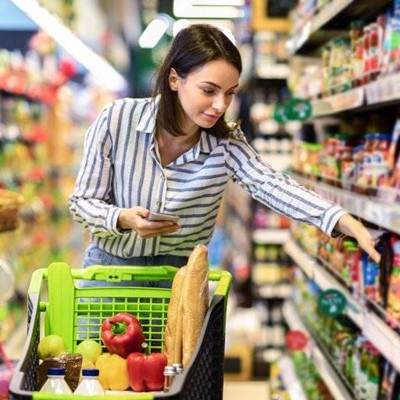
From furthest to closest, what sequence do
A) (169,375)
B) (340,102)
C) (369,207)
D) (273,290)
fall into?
1. (273,290)
2. (340,102)
3. (369,207)
4. (169,375)

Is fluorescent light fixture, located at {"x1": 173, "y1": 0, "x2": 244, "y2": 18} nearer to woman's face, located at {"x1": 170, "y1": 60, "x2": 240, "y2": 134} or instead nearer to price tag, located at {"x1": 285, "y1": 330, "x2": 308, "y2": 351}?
price tag, located at {"x1": 285, "y1": 330, "x2": 308, "y2": 351}

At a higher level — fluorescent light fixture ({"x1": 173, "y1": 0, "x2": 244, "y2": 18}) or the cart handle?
fluorescent light fixture ({"x1": 173, "y1": 0, "x2": 244, "y2": 18})

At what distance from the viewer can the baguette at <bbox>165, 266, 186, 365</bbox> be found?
2.42 m

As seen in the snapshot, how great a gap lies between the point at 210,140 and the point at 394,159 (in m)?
0.79

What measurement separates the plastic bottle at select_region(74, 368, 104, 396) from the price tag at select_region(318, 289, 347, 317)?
1526mm

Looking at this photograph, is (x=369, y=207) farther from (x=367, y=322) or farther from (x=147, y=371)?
(x=147, y=371)

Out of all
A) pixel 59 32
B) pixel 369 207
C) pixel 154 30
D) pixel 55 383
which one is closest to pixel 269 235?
pixel 59 32

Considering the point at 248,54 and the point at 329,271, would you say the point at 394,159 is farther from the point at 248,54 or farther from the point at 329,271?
the point at 248,54

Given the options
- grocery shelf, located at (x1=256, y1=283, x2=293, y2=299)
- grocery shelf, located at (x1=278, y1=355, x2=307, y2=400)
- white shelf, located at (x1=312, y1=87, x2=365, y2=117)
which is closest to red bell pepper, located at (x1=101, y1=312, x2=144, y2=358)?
white shelf, located at (x1=312, y1=87, x2=365, y2=117)

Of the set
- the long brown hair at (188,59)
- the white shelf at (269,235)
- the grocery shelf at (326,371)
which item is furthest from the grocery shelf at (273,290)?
the long brown hair at (188,59)

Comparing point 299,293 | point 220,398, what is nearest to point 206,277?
point 220,398

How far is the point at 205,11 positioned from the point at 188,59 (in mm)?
9337

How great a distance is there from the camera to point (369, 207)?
126 inches

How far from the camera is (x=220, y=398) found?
2459 mm
